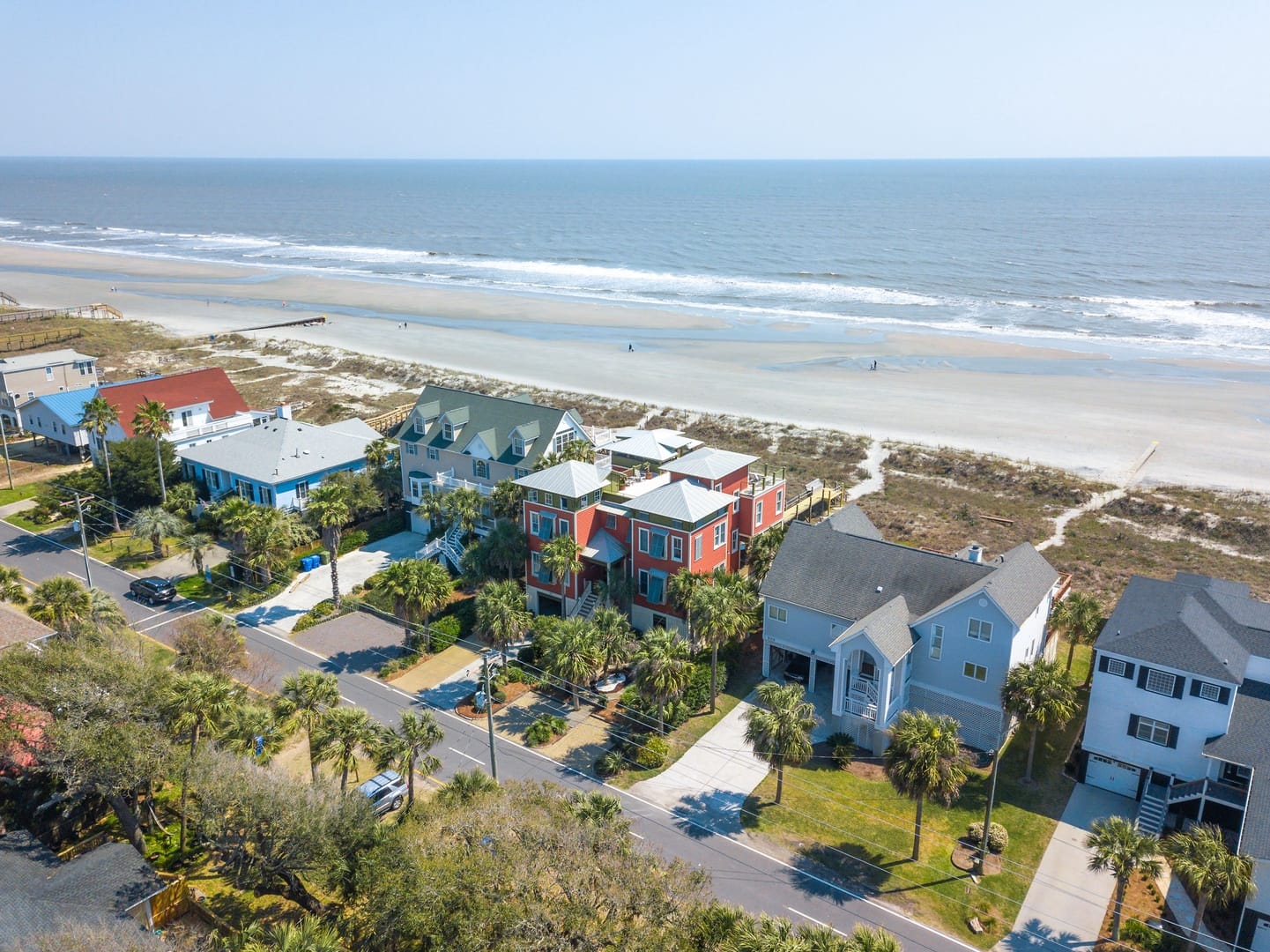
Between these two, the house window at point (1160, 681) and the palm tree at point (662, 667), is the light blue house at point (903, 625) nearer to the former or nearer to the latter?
the house window at point (1160, 681)

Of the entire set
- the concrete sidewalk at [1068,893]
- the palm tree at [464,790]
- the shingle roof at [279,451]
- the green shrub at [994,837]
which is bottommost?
the concrete sidewalk at [1068,893]

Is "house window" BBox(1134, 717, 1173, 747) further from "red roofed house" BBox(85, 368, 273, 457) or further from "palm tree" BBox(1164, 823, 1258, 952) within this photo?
"red roofed house" BBox(85, 368, 273, 457)

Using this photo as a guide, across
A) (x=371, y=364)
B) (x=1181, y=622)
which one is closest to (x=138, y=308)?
(x=371, y=364)

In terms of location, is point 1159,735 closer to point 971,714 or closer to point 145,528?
point 971,714

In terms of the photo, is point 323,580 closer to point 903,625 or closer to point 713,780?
point 713,780

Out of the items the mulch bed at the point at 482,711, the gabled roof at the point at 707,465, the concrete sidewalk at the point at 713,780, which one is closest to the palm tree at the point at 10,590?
the mulch bed at the point at 482,711

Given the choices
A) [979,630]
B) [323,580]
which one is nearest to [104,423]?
[323,580]

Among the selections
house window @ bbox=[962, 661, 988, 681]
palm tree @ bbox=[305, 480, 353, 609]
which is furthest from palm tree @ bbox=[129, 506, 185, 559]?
house window @ bbox=[962, 661, 988, 681]

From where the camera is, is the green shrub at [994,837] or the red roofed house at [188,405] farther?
the red roofed house at [188,405]
